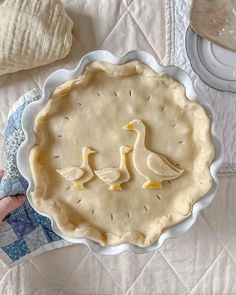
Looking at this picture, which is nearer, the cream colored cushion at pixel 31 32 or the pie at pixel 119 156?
the pie at pixel 119 156

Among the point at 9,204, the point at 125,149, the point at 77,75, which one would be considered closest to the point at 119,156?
the point at 125,149

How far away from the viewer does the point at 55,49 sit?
0.90 metres

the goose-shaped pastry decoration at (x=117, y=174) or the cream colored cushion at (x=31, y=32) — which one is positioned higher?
the cream colored cushion at (x=31, y=32)

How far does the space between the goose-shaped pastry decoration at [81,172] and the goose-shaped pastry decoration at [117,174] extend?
12mm

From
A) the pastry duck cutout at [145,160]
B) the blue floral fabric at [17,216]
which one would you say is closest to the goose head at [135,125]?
the pastry duck cutout at [145,160]

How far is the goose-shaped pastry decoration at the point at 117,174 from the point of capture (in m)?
0.72

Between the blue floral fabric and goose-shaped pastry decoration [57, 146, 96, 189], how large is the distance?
0.52 ft

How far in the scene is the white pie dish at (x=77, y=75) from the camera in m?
0.72

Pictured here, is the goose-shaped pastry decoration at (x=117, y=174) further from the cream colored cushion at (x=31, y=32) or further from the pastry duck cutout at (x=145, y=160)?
the cream colored cushion at (x=31, y=32)

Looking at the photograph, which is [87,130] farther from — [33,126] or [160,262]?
[160,262]

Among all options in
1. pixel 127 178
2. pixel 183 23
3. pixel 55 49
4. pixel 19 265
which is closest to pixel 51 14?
pixel 55 49

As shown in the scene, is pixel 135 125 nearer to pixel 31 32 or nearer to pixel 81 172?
pixel 81 172

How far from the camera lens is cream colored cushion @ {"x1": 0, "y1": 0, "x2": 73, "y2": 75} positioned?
0.89 m

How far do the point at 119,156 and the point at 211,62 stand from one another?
0.87 ft
